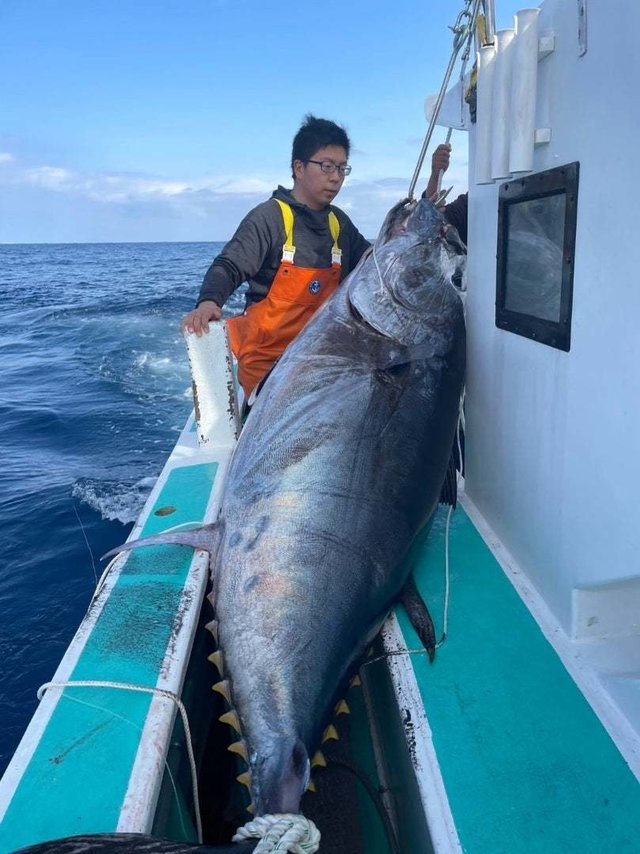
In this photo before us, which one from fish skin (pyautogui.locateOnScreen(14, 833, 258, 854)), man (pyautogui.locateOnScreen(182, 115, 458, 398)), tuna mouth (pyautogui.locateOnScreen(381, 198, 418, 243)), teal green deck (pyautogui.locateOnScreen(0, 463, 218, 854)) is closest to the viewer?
fish skin (pyautogui.locateOnScreen(14, 833, 258, 854))

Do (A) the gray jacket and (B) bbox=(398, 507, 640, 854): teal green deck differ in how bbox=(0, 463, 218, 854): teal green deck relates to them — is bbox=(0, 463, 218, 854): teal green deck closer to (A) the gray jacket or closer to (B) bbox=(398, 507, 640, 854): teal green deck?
(B) bbox=(398, 507, 640, 854): teal green deck

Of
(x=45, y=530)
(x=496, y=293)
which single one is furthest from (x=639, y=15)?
(x=45, y=530)

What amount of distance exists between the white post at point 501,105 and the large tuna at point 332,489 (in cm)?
73

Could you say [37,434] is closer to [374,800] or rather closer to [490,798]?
[374,800]

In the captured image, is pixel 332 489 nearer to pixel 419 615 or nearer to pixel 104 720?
pixel 419 615

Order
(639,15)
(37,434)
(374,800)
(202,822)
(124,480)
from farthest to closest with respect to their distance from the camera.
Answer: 1. (37,434)
2. (124,480)
3. (202,822)
4. (374,800)
5. (639,15)

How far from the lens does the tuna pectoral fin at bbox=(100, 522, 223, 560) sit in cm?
226

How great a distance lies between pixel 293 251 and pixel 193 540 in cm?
193

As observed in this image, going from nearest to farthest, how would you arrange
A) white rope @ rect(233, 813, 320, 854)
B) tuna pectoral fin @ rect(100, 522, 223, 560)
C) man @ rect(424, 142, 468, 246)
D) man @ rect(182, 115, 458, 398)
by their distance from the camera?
white rope @ rect(233, 813, 320, 854) < tuna pectoral fin @ rect(100, 522, 223, 560) < man @ rect(182, 115, 458, 398) < man @ rect(424, 142, 468, 246)

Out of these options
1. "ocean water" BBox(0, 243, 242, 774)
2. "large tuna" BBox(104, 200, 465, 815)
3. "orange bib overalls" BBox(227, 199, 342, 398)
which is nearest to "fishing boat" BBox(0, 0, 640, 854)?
"large tuna" BBox(104, 200, 465, 815)

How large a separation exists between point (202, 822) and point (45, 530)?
3195mm

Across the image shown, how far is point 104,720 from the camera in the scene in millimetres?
1663

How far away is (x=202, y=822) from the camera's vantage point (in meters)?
2.08

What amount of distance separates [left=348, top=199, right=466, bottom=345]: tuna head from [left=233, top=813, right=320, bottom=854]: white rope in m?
1.75
